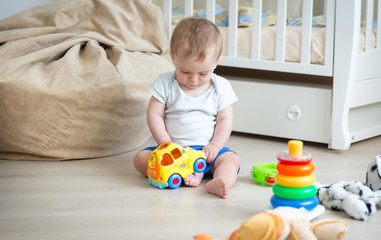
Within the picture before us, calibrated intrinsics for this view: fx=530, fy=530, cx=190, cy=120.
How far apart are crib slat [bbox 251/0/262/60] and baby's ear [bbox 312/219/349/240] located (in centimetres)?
113

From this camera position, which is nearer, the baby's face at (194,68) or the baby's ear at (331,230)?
the baby's ear at (331,230)

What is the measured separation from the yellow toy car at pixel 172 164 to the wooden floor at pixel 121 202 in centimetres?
3

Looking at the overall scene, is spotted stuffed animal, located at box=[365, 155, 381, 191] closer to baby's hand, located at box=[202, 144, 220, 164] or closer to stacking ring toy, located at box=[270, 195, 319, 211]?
stacking ring toy, located at box=[270, 195, 319, 211]

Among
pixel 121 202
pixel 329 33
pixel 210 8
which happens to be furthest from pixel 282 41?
pixel 121 202

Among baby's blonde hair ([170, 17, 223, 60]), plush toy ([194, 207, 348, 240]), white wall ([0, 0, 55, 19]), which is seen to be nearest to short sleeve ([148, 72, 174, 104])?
baby's blonde hair ([170, 17, 223, 60])

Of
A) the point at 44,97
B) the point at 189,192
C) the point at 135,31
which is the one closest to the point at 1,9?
the point at 135,31

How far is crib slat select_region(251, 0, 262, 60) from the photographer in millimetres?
2096

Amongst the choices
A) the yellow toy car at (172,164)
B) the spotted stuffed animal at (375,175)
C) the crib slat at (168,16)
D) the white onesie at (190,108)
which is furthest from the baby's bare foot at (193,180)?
the crib slat at (168,16)

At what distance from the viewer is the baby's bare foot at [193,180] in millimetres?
1589

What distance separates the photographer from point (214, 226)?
1.26 metres

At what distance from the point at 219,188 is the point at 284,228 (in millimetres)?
493

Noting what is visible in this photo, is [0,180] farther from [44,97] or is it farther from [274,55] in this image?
[274,55]

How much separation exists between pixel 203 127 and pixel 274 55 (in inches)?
22.9

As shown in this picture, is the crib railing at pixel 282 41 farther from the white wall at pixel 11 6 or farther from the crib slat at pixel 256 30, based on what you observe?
the white wall at pixel 11 6
